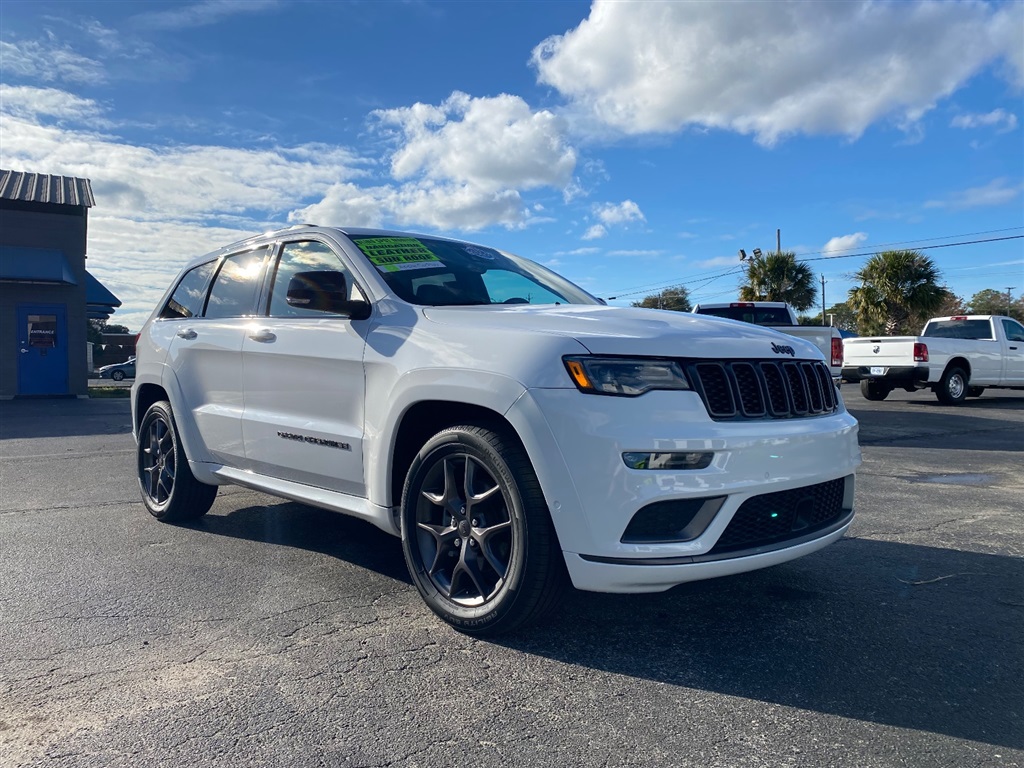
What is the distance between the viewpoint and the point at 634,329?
3.09 meters

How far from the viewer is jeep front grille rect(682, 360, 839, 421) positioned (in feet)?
9.78

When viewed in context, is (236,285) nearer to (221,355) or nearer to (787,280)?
(221,355)

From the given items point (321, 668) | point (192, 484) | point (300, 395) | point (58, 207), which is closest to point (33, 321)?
point (58, 207)

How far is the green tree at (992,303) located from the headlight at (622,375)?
72.1 meters

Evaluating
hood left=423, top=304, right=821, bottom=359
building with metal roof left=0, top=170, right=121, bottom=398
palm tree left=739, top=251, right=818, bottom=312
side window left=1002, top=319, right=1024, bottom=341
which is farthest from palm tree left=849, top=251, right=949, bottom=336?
hood left=423, top=304, right=821, bottom=359

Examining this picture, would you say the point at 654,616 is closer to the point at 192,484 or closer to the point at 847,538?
the point at 847,538

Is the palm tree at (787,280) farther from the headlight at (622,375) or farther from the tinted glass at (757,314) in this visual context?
the headlight at (622,375)

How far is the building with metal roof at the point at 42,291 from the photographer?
1859 centimetres

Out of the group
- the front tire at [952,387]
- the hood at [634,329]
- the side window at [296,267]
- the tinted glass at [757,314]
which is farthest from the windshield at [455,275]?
the front tire at [952,387]

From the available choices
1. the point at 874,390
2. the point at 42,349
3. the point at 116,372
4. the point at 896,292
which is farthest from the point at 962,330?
the point at 116,372

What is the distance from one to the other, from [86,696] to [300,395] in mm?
1719

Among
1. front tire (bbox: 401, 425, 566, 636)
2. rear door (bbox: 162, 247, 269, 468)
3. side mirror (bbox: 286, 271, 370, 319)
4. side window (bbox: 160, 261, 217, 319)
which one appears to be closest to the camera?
front tire (bbox: 401, 425, 566, 636)

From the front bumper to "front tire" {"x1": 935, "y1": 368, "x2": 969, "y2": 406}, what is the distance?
1470 centimetres

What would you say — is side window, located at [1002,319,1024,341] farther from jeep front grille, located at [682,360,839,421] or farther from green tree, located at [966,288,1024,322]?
green tree, located at [966,288,1024,322]
